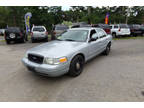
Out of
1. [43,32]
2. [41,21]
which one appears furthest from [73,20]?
[43,32]

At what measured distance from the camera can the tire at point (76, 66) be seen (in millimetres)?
3131

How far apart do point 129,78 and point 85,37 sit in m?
1.99

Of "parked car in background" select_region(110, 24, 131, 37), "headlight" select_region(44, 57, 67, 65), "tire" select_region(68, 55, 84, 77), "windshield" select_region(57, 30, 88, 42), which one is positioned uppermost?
"parked car in background" select_region(110, 24, 131, 37)

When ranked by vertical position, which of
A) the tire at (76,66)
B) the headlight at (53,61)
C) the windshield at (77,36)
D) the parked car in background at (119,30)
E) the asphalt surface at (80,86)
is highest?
the parked car in background at (119,30)

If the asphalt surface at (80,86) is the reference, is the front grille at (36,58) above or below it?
above

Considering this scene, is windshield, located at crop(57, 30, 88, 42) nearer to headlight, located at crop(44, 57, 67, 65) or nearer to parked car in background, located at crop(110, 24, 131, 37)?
headlight, located at crop(44, 57, 67, 65)

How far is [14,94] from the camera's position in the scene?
8.44 feet

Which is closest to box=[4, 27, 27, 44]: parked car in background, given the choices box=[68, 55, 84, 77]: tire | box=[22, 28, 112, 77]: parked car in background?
box=[22, 28, 112, 77]: parked car in background

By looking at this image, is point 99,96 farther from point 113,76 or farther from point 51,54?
point 51,54

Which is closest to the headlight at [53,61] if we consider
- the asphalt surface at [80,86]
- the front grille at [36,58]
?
the front grille at [36,58]

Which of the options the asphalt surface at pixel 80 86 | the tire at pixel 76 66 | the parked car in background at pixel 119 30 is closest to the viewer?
the asphalt surface at pixel 80 86

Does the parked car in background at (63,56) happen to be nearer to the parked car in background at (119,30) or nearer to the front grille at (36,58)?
the front grille at (36,58)

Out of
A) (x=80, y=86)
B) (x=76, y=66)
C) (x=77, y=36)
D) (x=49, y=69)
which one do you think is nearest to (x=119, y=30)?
(x=77, y=36)

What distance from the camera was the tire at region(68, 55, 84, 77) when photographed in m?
3.13
